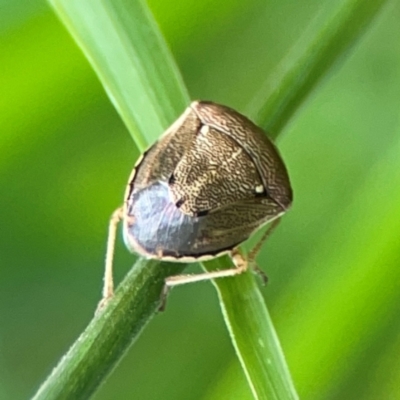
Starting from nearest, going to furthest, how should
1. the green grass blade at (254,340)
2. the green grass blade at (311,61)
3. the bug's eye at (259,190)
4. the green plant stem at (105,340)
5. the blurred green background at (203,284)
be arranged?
1. the green plant stem at (105,340)
2. the green grass blade at (254,340)
3. the green grass blade at (311,61)
4. the bug's eye at (259,190)
5. the blurred green background at (203,284)

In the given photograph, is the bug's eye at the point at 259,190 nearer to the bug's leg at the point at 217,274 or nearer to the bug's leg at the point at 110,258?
the bug's leg at the point at 217,274

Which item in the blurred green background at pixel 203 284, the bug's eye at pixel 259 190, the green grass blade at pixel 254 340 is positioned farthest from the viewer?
the blurred green background at pixel 203 284

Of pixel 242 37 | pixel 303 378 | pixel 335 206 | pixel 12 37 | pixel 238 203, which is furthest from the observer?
pixel 242 37

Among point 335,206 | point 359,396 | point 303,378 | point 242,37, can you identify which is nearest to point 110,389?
point 303,378

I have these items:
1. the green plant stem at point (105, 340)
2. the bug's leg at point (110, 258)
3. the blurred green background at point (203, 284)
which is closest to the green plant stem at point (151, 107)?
the green plant stem at point (105, 340)

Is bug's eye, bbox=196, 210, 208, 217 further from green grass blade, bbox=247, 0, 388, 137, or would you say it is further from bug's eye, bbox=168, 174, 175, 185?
green grass blade, bbox=247, 0, 388, 137

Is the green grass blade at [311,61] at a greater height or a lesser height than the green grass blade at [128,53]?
lesser

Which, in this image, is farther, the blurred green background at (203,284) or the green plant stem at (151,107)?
the blurred green background at (203,284)

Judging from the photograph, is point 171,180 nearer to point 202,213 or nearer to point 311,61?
point 202,213

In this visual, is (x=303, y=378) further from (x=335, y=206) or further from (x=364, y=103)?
(x=364, y=103)
